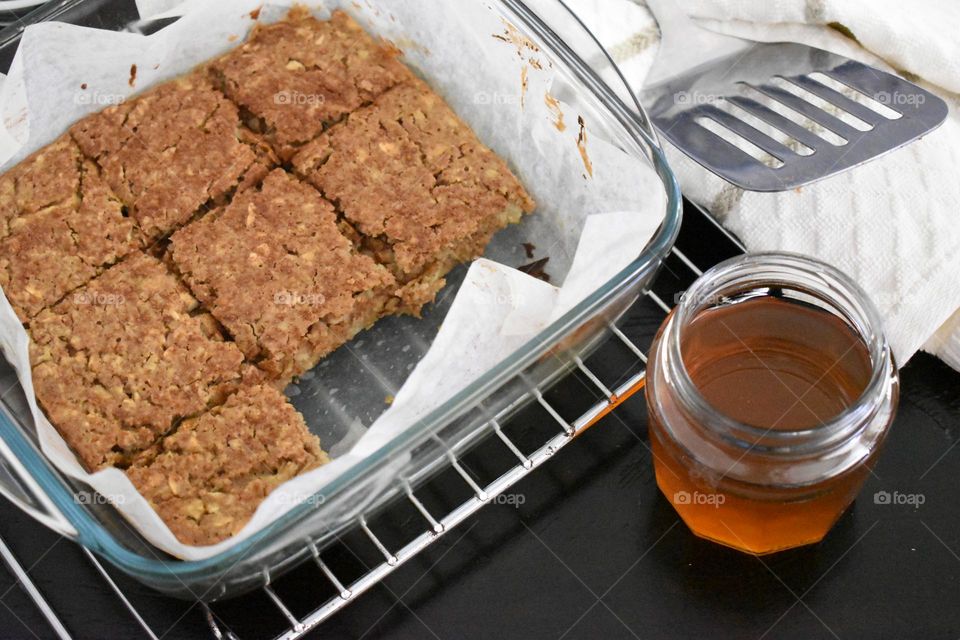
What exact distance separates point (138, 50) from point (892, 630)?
2213 millimetres

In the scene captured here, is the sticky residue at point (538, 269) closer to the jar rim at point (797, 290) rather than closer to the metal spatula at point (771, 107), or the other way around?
the metal spatula at point (771, 107)

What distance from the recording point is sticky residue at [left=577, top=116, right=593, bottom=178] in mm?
2609

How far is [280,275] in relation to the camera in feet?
8.63

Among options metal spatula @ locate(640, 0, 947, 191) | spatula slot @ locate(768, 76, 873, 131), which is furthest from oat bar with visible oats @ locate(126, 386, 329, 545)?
spatula slot @ locate(768, 76, 873, 131)

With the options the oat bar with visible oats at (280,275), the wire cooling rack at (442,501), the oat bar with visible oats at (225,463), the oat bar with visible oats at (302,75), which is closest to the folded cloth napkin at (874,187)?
the wire cooling rack at (442,501)

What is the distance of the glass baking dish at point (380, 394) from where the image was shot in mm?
2158

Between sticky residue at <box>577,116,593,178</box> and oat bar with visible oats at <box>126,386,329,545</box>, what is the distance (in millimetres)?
871

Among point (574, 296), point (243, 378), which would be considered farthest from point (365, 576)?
point (574, 296)

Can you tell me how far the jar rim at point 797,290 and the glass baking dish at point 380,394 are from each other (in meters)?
0.15

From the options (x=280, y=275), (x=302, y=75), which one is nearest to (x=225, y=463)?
(x=280, y=275)

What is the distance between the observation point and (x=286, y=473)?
243cm

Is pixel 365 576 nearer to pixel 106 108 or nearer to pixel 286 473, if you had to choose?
pixel 286 473

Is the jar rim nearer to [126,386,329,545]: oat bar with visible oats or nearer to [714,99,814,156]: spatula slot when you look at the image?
[714,99,814,156]: spatula slot

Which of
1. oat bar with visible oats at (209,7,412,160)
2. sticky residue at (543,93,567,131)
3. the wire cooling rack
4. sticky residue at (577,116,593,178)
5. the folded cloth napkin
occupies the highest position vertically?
oat bar with visible oats at (209,7,412,160)
